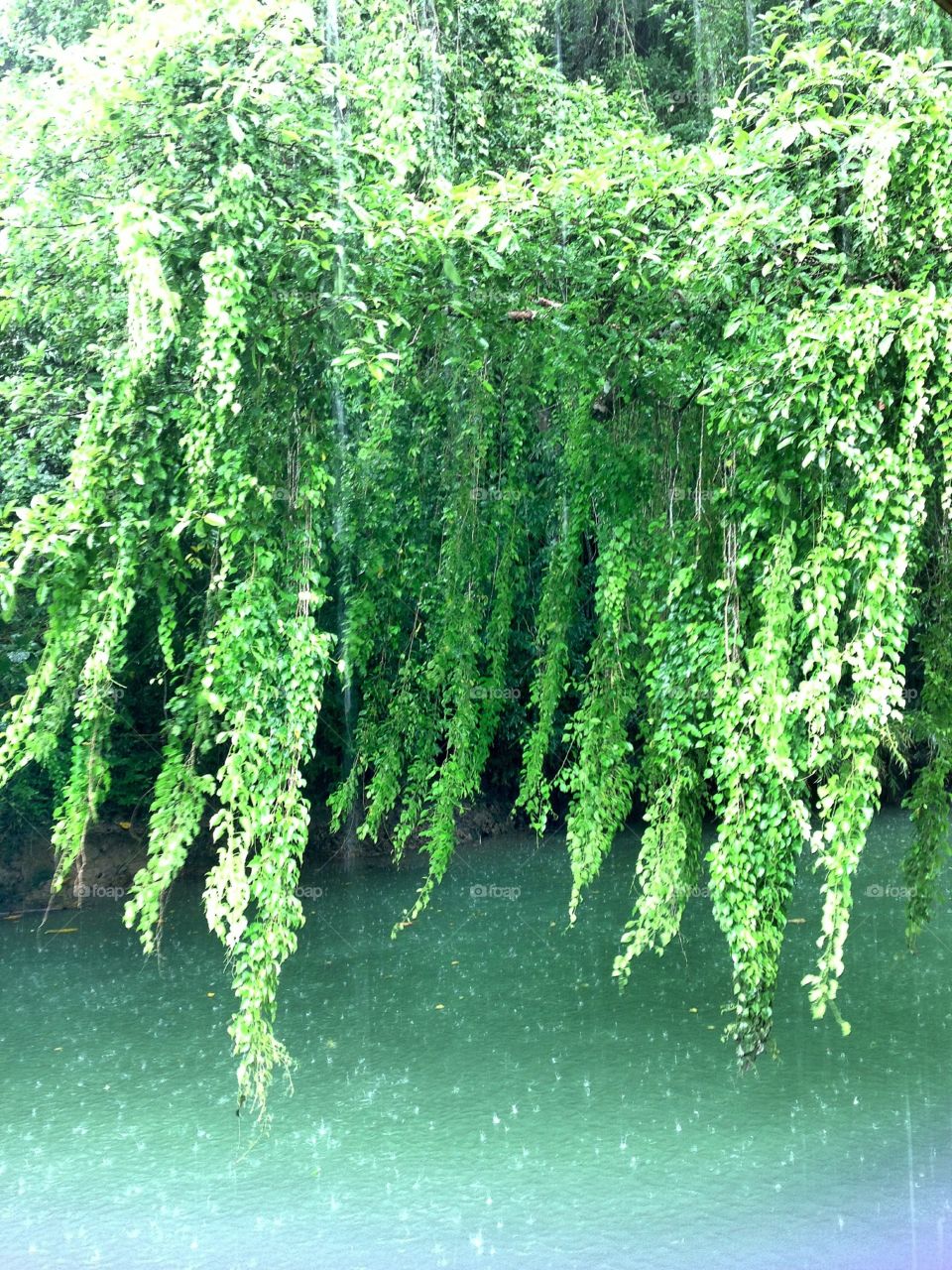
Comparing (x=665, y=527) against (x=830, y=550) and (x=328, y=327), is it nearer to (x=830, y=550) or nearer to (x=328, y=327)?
(x=830, y=550)

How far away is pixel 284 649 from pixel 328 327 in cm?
83

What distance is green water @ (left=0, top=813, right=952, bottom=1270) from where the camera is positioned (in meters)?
3.20

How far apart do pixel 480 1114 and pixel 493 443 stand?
6.91ft

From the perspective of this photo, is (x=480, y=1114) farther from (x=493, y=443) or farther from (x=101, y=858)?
(x=101, y=858)

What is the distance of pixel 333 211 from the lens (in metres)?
3.16

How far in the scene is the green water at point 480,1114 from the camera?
10.5ft

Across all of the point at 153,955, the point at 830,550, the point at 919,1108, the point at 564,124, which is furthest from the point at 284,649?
the point at 564,124

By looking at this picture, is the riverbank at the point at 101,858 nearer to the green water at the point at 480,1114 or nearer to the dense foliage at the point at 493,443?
the green water at the point at 480,1114

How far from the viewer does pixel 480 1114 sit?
4004 mm

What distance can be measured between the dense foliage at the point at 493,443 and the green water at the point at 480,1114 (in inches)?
19.9

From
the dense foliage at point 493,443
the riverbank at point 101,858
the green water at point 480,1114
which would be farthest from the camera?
the riverbank at point 101,858

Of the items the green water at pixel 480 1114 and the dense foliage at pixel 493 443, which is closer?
the dense foliage at pixel 493 443

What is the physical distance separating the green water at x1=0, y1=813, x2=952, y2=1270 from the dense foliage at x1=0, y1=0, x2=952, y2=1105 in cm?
50

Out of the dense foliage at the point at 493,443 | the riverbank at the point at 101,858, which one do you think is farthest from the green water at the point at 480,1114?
the riverbank at the point at 101,858
